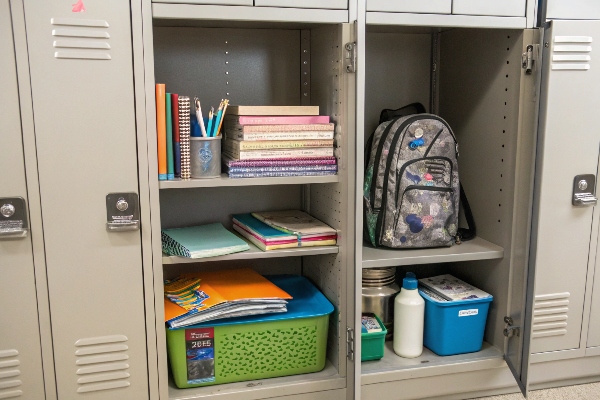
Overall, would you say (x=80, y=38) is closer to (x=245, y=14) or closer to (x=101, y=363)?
(x=245, y=14)

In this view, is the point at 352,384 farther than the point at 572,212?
No

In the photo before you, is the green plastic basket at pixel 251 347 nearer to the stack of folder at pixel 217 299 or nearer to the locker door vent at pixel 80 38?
the stack of folder at pixel 217 299

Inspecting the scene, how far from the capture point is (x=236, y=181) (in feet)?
5.19

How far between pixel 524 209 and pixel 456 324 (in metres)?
0.43

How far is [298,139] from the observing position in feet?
5.38

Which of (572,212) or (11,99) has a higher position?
(11,99)

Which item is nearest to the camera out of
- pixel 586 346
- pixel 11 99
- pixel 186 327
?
pixel 11 99

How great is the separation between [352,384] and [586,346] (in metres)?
0.86

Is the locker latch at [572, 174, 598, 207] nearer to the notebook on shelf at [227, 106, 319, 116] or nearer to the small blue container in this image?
the small blue container

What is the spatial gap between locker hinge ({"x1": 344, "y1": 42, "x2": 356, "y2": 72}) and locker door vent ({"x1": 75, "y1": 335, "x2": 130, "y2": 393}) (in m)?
0.96

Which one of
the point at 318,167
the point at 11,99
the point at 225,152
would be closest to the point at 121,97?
the point at 11,99

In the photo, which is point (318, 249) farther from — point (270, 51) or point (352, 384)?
point (270, 51)

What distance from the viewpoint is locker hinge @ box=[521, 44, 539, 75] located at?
165 centimetres

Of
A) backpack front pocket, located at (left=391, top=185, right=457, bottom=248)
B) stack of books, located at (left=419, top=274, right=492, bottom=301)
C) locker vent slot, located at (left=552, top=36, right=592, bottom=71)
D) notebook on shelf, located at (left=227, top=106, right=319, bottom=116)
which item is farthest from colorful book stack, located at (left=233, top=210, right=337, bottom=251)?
locker vent slot, located at (left=552, top=36, right=592, bottom=71)
